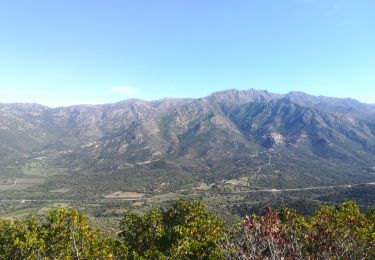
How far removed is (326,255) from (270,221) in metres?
3.94

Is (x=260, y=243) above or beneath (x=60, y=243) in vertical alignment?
above

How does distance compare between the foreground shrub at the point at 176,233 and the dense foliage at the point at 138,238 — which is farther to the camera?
the foreground shrub at the point at 176,233

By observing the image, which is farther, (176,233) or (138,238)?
(138,238)

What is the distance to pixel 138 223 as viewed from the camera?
2314 inches

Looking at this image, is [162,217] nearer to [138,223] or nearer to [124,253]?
[138,223]

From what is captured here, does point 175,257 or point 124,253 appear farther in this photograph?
point 124,253

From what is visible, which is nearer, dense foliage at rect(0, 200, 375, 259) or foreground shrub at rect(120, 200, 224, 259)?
dense foliage at rect(0, 200, 375, 259)

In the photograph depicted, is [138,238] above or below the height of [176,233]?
below

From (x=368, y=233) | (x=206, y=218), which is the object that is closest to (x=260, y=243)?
(x=368, y=233)

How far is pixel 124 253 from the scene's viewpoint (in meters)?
51.5

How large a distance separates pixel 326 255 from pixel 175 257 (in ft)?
75.7

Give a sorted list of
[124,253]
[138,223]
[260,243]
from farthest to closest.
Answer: [138,223]
[124,253]
[260,243]

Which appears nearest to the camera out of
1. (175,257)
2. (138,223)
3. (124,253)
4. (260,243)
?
(260,243)

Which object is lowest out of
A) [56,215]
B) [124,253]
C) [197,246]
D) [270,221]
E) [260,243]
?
[124,253]
